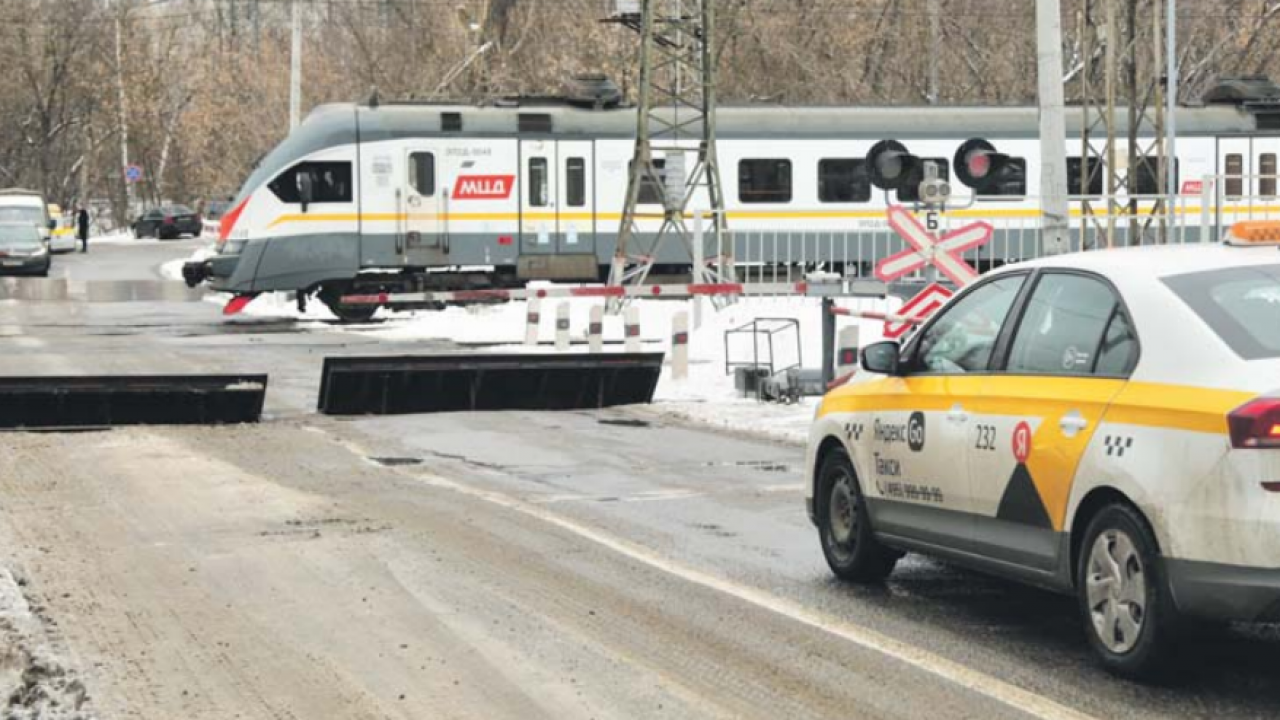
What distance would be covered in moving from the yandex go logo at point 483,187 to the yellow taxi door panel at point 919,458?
26.9 meters

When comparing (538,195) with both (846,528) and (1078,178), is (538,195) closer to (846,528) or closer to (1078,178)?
(1078,178)

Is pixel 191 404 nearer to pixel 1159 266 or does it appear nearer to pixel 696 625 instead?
pixel 696 625

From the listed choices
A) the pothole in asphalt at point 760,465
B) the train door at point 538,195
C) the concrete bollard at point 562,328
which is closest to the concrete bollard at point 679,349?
the concrete bollard at point 562,328

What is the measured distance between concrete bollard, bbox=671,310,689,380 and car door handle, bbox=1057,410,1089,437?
566 inches

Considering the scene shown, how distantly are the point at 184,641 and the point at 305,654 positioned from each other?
0.60 m

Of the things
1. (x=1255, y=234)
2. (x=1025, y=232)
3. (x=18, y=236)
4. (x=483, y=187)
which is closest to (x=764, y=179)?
(x=483, y=187)

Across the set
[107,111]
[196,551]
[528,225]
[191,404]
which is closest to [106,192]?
[107,111]

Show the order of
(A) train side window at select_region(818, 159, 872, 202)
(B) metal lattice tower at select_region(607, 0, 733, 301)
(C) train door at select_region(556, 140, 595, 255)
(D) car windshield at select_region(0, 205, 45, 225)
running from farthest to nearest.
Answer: (D) car windshield at select_region(0, 205, 45, 225) < (A) train side window at select_region(818, 159, 872, 202) < (C) train door at select_region(556, 140, 595, 255) < (B) metal lattice tower at select_region(607, 0, 733, 301)

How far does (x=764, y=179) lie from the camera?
37.1 metres

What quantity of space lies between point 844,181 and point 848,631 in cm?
2964

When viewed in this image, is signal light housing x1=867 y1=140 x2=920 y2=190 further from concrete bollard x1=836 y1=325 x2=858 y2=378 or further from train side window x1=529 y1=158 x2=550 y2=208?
train side window x1=529 y1=158 x2=550 y2=208

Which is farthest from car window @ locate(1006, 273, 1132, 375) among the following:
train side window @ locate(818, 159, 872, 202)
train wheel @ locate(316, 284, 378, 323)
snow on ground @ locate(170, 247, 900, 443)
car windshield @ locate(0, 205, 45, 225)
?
car windshield @ locate(0, 205, 45, 225)

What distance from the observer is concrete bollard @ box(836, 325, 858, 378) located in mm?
18828

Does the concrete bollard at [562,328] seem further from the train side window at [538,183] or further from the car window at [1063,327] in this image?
the car window at [1063,327]
